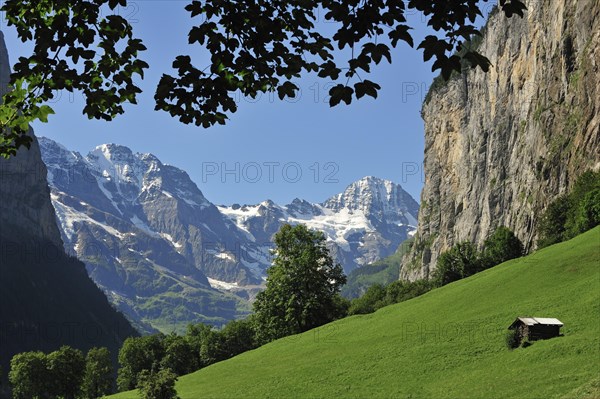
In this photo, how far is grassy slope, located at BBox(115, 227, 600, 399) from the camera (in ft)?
129

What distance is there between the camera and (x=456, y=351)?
48.8 meters

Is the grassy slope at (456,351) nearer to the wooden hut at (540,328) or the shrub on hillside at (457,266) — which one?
the wooden hut at (540,328)

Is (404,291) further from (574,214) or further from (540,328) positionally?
(540,328)

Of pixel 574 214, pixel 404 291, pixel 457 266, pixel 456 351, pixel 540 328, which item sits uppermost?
pixel 574 214

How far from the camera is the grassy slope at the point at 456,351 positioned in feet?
129

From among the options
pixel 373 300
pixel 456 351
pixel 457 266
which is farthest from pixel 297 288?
pixel 373 300

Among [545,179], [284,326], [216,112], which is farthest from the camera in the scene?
[545,179]

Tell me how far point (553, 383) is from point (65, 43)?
34.8 m

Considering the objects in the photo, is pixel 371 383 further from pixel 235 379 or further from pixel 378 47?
pixel 378 47

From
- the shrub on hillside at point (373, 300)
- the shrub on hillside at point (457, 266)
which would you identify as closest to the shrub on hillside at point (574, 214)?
the shrub on hillside at point (457, 266)

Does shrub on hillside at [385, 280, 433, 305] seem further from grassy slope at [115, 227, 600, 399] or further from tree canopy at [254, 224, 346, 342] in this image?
grassy slope at [115, 227, 600, 399]

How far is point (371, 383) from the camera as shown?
1884 inches

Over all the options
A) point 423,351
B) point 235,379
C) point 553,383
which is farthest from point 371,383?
point 235,379

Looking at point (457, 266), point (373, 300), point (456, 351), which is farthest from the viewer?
point (373, 300)
